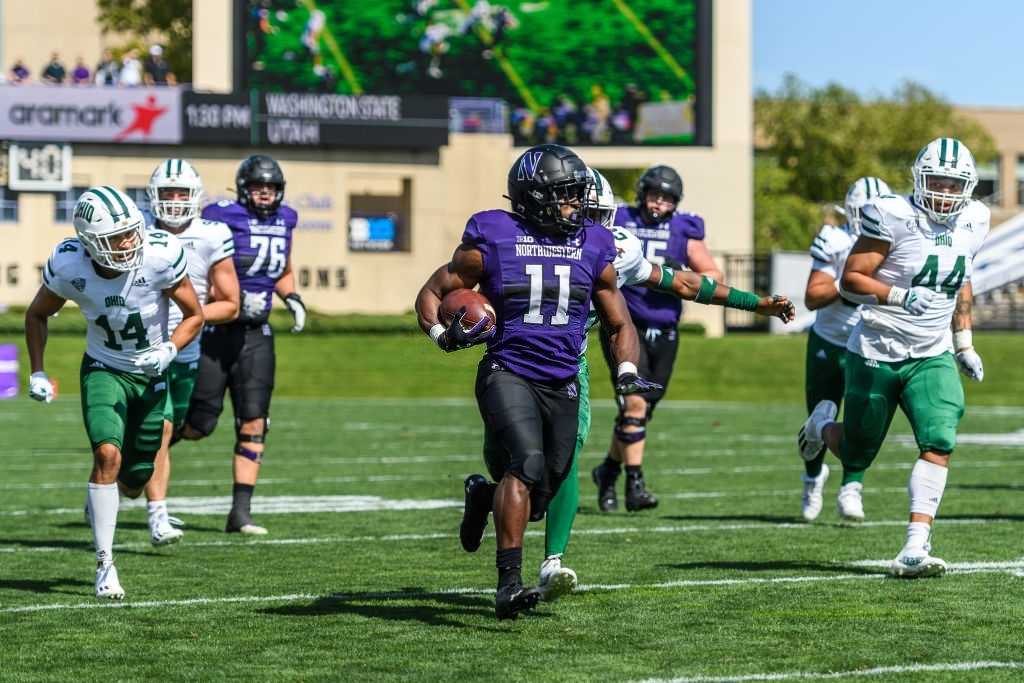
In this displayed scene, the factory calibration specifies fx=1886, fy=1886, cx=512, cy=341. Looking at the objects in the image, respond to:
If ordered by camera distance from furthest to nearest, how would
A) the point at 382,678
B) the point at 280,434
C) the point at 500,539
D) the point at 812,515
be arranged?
1. the point at 280,434
2. the point at 812,515
3. the point at 500,539
4. the point at 382,678

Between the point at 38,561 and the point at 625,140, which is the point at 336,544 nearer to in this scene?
the point at 38,561

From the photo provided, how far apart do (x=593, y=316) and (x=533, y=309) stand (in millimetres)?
1236

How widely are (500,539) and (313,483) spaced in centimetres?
639

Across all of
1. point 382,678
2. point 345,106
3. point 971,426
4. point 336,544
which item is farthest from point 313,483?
point 345,106

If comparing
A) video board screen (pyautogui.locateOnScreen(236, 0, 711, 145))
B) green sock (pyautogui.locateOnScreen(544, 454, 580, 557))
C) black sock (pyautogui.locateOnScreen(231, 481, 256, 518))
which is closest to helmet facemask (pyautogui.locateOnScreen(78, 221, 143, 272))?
green sock (pyautogui.locateOnScreen(544, 454, 580, 557))

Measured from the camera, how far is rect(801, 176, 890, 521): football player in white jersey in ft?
32.6

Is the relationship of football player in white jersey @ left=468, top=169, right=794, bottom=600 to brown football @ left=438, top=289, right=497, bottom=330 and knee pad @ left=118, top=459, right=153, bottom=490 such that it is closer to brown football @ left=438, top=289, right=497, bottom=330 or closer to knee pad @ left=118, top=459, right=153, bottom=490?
brown football @ left=438, top=289, right=497, bottom=330

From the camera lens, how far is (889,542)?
8.97m

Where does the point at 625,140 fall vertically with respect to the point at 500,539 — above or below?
above

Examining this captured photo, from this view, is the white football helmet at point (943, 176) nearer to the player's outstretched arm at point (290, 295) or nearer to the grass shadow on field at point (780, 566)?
the grass shadow on field at point (780, 566)

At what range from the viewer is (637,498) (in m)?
10.7

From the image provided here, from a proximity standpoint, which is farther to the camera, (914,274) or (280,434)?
(280,434)

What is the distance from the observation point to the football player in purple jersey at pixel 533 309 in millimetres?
6660

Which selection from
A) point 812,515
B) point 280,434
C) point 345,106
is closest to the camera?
point 812,515
